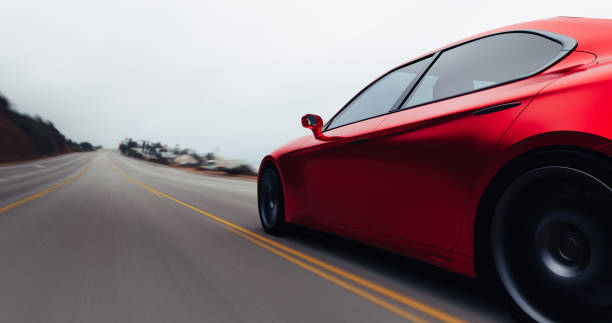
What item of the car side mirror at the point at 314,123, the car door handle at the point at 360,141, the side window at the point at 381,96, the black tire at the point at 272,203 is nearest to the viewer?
the car door handle at the point at 360,141

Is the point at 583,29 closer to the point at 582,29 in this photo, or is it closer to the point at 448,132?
the point at 582,29

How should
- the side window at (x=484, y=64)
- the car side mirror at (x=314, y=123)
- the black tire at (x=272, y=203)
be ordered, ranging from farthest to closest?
1. the black tire at (x=272, y=203)
2. the car side mirror at (x=314, y=123)
3. the side window at (x=484, y=64)

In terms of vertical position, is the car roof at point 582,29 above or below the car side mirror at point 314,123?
above

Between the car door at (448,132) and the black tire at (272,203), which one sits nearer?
the car door at (448,132)

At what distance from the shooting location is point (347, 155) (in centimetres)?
362

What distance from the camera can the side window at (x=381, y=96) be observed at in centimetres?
351

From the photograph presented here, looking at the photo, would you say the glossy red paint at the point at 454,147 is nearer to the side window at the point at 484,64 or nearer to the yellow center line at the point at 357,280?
the side window at the point at 484,64

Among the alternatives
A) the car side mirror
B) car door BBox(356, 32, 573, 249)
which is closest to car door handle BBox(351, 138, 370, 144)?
car door BBox(356, 32, 573, 249)

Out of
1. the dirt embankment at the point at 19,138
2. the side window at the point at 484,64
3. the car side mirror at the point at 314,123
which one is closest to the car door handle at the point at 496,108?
the side window at the point at 484,64

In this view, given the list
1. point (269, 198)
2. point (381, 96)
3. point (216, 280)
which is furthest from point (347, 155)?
point (269, 198)

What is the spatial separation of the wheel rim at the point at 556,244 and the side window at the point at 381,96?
1.47m

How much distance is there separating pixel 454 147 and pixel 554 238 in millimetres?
736

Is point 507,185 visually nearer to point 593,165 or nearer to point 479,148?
point 479,148

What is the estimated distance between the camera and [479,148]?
2373 mm
